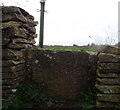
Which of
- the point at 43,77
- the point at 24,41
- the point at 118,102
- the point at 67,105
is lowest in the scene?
the point at 67,105

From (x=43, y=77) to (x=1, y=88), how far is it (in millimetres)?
909

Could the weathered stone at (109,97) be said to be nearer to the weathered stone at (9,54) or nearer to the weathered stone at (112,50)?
the weathered stone at (112,50)

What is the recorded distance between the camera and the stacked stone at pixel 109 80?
2.64 meters

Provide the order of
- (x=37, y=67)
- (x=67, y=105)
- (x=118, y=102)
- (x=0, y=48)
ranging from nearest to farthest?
1. (x=118, y=102)
2. (x=0, y=48)
3. (x=67, y=105)
4. (x=37, y=67)

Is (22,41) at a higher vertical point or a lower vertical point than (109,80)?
higher

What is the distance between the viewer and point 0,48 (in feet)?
9.27

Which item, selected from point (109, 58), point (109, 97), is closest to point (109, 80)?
point (109, 97)

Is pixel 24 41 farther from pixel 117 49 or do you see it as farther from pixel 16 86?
pixel 117 49

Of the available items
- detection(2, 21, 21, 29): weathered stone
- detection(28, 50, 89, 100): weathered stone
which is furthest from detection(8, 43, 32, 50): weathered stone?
detection(28, 50, 89, 100): weathered stone

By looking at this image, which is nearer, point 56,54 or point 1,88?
point 1,88

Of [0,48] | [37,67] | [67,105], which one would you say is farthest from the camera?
[37,67]

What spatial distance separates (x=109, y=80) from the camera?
268 cm

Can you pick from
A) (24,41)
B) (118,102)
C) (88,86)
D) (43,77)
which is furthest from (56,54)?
(118,102)

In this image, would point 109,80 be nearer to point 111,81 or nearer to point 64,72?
point 111,81
